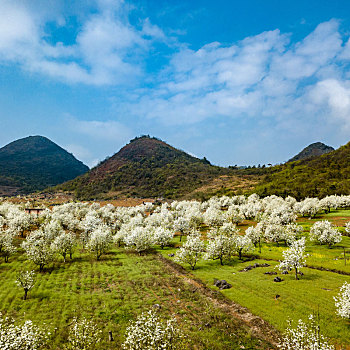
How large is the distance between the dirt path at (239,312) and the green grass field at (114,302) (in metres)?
1.04

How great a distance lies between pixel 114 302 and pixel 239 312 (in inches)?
760

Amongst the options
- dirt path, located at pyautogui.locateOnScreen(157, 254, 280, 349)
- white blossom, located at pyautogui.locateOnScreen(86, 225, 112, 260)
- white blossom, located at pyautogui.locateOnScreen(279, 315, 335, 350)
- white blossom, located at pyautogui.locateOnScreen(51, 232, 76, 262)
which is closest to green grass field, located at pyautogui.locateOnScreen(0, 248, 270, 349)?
dirt path, located at pyautogui.locateOnScreen(157, 254, 280, 349)

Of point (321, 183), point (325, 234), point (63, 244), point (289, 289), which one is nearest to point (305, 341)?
point (289, 289)

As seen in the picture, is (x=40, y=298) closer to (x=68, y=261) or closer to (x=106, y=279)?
(x=106, y=279)

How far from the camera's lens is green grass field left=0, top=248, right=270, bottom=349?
996 inches

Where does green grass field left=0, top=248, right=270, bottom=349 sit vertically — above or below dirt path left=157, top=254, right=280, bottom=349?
below

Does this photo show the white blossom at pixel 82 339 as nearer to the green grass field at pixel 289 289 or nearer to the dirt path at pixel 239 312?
the dirt path at pixel 239 312

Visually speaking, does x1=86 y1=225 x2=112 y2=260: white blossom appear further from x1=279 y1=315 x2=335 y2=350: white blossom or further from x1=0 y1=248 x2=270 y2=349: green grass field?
x1=279 y1=315 x2=335 y2=350: white blossom

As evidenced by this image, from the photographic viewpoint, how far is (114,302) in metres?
34.3

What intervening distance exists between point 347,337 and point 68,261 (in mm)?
60582

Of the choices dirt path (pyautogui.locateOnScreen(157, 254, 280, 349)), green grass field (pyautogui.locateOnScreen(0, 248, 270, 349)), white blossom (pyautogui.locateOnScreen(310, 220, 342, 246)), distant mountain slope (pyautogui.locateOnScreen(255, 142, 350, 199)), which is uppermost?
distant mountain slope (pyautogui.locateOnScreen(255, 142, 350, 199))

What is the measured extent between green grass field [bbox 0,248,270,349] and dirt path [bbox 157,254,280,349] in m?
1.04

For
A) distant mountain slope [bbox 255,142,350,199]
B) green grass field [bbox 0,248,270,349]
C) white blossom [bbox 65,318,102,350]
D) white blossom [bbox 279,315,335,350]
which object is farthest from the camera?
distant mountain slope [bbox 255,142,350,199]

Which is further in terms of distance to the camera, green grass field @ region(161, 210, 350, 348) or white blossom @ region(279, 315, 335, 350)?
green grass field @ region(161, 210, 350, 348)
